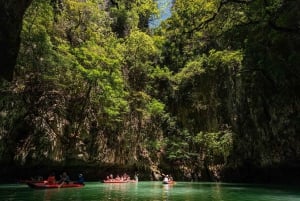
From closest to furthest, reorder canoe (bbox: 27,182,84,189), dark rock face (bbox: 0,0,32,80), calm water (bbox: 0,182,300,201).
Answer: dark rock face (bbox: 0,0,32,80) < calm water (bbox: 0,182,300,201) < canoe (bbox: 27,182,84,189)

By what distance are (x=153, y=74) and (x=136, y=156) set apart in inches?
326

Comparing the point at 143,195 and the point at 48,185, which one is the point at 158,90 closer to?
the point at 48,185

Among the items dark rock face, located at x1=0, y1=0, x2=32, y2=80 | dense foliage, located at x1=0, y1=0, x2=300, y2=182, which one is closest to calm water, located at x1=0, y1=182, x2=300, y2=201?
dense foliage, located at x1=0, y1=0, x2=300, y2=182

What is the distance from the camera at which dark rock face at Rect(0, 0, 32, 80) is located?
1023 centimetres

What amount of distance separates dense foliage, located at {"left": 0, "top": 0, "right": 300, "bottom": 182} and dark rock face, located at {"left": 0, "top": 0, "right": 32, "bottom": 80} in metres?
7.59

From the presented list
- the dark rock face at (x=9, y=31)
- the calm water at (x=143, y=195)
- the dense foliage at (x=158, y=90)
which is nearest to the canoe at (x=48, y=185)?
the calm water at (x=143, y=195)

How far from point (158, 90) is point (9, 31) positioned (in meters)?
26.1

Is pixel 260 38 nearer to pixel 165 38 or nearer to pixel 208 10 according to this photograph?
pixel 208 10

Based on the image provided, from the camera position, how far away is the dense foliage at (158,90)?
57.9 ft

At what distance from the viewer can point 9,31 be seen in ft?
34.9

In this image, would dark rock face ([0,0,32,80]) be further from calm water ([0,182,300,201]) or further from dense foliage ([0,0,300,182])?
dense foliage ([0,0,300,182])

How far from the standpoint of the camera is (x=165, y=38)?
3744cm

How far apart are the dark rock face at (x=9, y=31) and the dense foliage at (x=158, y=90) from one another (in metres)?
7.59

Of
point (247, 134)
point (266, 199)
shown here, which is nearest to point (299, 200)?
point (266, 199)
